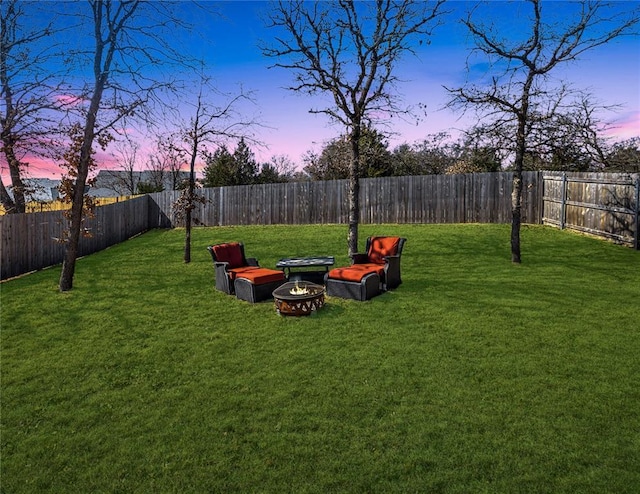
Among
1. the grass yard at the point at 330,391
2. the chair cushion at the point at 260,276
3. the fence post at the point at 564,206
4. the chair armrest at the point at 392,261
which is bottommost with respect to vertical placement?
the grass yard at the point at 330,391

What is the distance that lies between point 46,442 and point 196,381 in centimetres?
154

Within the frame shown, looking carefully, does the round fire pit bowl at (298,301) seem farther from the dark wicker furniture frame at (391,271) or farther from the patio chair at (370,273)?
the dark wicker furniture frame at (391,271)

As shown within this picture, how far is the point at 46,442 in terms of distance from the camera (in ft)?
13.1

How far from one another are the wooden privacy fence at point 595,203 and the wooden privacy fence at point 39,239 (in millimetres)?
15594

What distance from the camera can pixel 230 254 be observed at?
9609mm

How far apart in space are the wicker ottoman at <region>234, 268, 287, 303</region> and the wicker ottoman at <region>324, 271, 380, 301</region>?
0.98 m

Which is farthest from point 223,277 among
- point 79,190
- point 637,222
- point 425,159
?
point 425,159

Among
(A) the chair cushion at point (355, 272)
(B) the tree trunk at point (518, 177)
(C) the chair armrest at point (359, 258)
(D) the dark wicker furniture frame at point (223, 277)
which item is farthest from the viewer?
(B) the tree trunk at point (518, 177)

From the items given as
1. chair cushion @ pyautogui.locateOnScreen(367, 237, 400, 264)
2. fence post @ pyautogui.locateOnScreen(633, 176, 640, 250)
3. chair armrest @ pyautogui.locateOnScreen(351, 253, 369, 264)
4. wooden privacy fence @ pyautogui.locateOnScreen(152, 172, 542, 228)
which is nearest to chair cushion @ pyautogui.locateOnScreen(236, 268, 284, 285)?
chair armrest @ pyautogui.locateOnScreen(351, 253, 369, 264)

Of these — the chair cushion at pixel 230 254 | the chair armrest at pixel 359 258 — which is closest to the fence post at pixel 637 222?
the chair armrest at pixel 359 258

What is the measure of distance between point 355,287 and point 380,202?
1329 centimetres

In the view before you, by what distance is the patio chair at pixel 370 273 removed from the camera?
27.7ft

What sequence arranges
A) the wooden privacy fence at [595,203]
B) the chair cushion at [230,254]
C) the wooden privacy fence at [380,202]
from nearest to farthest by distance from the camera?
the chair cushion at [230,254]
the wooden privacy fence at [595,203]
the wooden privacy fence at [380,202]

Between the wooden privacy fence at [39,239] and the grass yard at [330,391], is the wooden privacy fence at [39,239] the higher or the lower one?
the higher one
